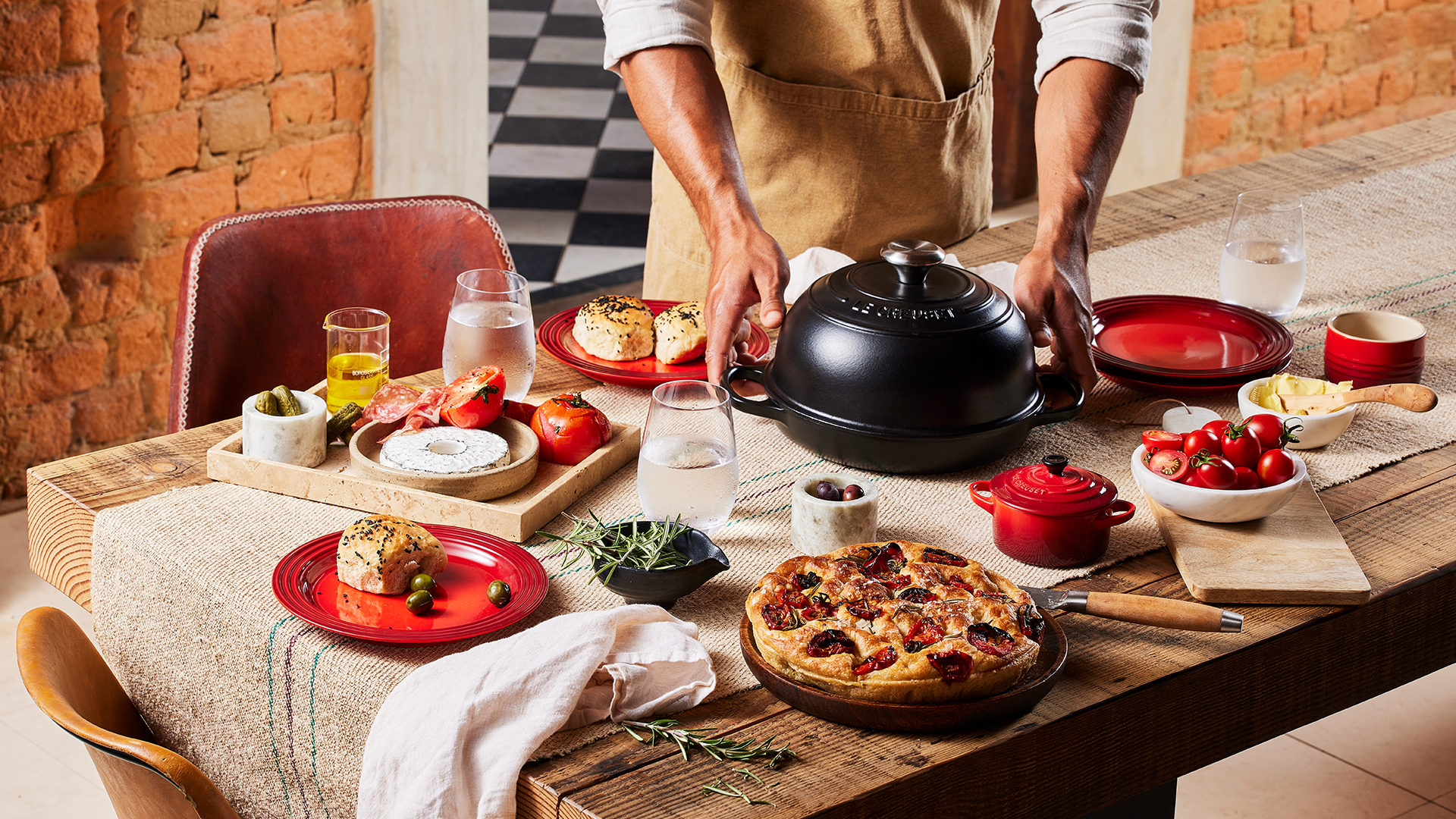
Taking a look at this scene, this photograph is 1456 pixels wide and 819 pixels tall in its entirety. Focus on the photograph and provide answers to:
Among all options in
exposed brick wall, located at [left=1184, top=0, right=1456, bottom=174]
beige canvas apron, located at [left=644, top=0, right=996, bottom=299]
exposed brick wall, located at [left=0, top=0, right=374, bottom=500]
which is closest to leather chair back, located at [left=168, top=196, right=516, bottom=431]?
beige canvas apron, located at [left=644, top=0, right=996, bottom=299]

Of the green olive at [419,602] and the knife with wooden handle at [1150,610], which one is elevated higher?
the knife with wooden handle at [1150,610]

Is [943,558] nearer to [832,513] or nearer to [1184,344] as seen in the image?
[832,513]

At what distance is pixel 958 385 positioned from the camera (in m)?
1.32

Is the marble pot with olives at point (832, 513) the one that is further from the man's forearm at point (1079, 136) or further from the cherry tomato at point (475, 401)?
the man's forearm at point (1079, 136)

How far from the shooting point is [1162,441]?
1.36 metres

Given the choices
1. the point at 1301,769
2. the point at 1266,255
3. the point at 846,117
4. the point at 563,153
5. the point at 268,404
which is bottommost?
the point at 1301,769

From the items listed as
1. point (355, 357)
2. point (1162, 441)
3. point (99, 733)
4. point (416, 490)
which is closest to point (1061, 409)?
point (1162, 441)

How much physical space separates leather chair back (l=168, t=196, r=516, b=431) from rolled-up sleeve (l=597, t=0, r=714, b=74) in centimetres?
36

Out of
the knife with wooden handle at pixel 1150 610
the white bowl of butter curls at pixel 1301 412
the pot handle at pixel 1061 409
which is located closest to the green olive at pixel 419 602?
the knife with wooden handle at pixel 1150 610

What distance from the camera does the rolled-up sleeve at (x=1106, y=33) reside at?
6.14 feet

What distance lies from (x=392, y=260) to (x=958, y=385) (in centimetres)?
100

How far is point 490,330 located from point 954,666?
711 millimetres

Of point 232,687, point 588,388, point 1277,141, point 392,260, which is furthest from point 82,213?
point 1277,141

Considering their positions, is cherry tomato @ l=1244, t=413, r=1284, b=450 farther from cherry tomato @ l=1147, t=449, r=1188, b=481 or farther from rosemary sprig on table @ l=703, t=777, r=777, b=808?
rosemary sprig on table @ l=703, t=777, r=777, b=808
